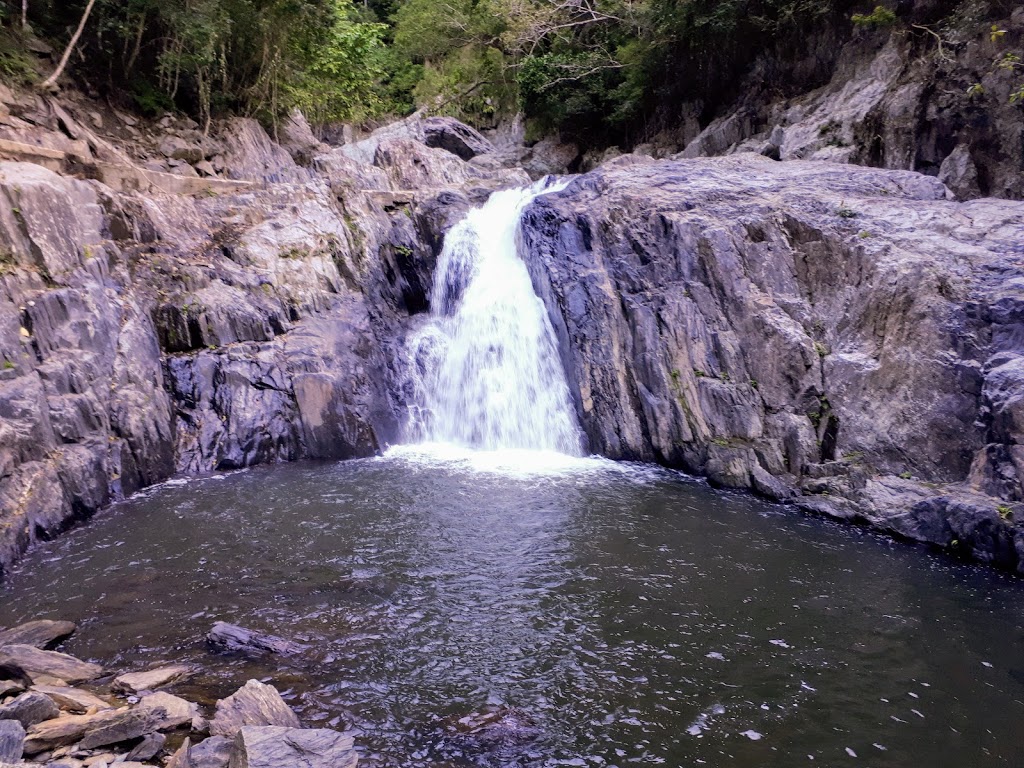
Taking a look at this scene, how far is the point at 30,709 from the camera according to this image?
4949 millimetres

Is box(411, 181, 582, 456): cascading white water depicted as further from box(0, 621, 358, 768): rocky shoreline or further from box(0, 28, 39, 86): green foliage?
box(0, 28, 39, 86): green foliage

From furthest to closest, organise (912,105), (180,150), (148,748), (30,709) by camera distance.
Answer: (180,150), (912,105), (30,709), (148,748)

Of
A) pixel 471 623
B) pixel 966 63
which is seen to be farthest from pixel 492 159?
pixel 471 623

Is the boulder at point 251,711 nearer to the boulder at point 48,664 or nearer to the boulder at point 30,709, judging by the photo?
the boulder at point 30,709

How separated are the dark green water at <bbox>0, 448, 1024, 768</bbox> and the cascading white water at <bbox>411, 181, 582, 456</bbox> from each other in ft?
11.2

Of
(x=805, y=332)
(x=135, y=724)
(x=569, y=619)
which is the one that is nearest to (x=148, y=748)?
(x=135, y=724)

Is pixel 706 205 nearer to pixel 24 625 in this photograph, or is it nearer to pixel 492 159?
pixel 492 159

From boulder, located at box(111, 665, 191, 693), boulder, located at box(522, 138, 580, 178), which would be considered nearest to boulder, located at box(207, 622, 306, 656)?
boulder, located at box(111, 665, 191, 693)

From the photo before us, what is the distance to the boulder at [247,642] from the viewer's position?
6.39m

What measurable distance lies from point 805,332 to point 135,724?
11.7m

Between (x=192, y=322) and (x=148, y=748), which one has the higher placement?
(x=192, y=322)

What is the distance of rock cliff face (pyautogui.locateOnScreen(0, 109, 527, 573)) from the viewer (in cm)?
983

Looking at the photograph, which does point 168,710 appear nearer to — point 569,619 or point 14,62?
point 569,619

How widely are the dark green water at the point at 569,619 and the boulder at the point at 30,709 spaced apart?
992 millimetres
